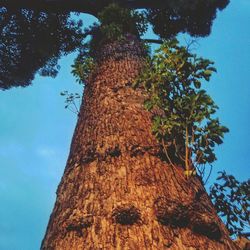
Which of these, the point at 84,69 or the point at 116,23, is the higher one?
the point at 116,23

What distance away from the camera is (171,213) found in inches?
77.6

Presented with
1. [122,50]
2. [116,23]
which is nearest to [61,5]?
[116,23]

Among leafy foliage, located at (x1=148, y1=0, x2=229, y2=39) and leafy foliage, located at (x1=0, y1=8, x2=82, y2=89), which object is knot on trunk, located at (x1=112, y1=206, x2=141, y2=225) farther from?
leafy foliage, located at (x1=148, y1=0, x2=229, y2=39)

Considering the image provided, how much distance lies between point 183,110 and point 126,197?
36.2 inches

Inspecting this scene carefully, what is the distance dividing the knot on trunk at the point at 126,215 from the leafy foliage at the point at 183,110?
1.77ft

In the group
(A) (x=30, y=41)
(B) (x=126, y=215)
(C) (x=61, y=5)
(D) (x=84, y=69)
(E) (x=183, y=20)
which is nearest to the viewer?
(B) (x=126, y=215)

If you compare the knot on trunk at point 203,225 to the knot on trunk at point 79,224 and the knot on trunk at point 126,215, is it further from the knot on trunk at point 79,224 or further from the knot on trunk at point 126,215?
the knot on trunk at point 79,224

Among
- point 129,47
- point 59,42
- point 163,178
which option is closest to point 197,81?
point 163,178

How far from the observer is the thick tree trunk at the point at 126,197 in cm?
187

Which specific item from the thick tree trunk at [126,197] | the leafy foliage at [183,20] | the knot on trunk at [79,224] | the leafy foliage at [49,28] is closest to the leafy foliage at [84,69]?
the thick tree trunk at [126,197]

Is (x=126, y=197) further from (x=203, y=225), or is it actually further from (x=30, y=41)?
(x=30, y=41)

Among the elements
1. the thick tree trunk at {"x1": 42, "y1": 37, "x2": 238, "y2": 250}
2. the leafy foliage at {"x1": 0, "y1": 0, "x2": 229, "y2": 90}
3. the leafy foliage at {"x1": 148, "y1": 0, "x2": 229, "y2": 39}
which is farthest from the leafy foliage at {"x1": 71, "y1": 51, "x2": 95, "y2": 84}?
the leafy foliage at {"x1": 148, "y1": 0, "x2": 229, "y2": 39}

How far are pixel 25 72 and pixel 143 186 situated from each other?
8349 mm

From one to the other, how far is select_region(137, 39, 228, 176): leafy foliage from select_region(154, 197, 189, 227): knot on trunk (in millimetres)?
344
